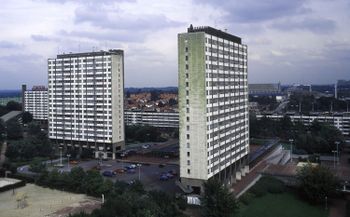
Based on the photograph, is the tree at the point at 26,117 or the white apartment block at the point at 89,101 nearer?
the white apartment block at the point at 89,101

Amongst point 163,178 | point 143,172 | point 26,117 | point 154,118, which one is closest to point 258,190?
point 163,178

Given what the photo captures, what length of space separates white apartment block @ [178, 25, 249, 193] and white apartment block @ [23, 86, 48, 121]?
80.1m

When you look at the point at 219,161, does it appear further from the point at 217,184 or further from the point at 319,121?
the point at 319,121

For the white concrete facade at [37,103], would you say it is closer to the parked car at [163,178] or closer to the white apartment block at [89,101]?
the white apartment block at [89,101]

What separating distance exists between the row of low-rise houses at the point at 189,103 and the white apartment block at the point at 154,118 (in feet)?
104

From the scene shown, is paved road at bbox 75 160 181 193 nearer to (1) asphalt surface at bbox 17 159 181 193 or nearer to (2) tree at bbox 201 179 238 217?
(1) asphalt surface at bbox 17 159 181 193

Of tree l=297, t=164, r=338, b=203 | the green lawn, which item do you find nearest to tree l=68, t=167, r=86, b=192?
the green lawn

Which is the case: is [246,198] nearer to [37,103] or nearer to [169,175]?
[169,175]

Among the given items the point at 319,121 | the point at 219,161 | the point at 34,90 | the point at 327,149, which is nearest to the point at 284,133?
the point at 319,121

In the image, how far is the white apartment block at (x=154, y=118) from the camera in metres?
101

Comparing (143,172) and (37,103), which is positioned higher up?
(37,103)

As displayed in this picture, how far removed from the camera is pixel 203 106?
41.6 m

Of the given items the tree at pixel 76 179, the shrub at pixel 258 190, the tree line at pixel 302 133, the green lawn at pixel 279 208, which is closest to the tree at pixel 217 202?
the green lawn at pixel 279 208

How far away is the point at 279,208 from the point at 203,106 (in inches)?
547
